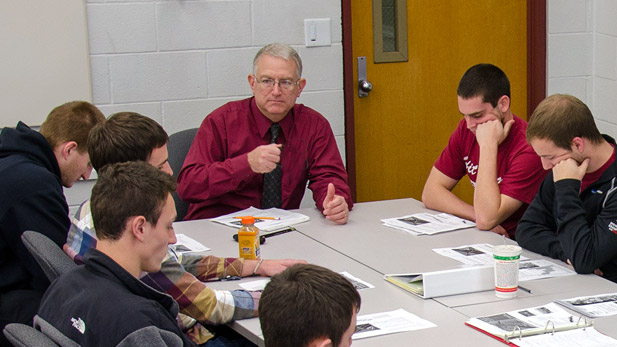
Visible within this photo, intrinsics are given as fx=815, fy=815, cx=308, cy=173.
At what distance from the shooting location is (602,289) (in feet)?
7.59

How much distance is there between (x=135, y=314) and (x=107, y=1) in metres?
2.69

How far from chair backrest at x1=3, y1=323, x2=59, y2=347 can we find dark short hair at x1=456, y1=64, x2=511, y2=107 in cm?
205

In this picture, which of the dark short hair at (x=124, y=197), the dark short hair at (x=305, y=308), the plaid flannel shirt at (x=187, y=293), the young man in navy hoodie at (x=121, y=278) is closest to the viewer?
the dark short hair at (x=305, y=308)

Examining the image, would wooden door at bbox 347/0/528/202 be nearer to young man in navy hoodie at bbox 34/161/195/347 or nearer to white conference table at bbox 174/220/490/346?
white conference table at bbox 174/220/490/346

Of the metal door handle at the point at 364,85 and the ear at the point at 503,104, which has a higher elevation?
the metal door handle at the point at 364,85

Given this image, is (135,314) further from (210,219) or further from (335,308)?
(210,219)

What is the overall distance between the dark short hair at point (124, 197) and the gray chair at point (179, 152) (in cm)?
169

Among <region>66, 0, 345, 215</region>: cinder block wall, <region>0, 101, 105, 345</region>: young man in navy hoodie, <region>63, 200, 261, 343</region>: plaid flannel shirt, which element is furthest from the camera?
<region>66, 0, 345, 215</region>: cinder block wall

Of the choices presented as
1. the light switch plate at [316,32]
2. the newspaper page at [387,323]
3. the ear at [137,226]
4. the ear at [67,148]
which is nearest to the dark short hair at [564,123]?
the newspaper page at [387,323]

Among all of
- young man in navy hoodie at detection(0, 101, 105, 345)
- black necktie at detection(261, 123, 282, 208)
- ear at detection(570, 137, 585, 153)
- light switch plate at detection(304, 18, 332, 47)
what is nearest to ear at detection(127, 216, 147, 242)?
young man in navy hoodie at detection(0, 101, 105, 345)

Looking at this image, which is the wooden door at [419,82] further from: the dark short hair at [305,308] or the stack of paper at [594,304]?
the dark short hair at [305,308]

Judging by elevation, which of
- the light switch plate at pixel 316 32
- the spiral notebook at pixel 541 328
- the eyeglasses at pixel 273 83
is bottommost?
the spiral notebook at pixel 541 328

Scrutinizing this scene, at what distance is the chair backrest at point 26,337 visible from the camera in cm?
157

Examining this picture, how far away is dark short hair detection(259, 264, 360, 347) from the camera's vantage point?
1.48 meters
